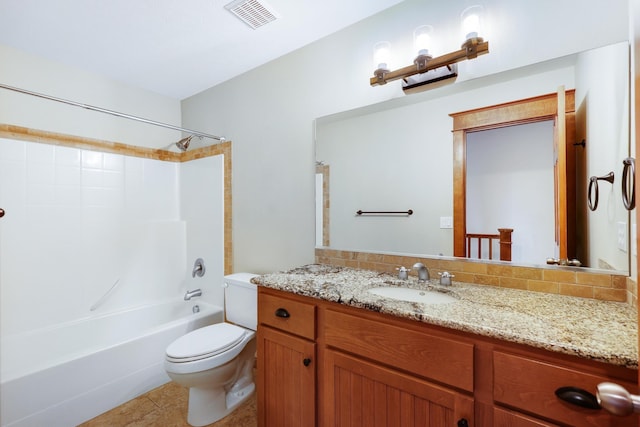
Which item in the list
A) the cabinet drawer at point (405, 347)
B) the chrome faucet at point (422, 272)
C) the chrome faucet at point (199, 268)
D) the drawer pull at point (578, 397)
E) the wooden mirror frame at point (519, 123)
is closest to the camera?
the drawer pull at point (578, 397)

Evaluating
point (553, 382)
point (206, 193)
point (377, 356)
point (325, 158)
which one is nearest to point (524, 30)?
point (325, 158)

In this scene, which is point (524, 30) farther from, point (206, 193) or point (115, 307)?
point (115, 307)

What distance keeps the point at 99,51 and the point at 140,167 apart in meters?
0.92

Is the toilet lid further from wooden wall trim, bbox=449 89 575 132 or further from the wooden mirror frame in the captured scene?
wooden wall trim, bbox=449 89 575 132

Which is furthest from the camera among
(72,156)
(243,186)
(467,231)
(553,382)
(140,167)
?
(140,167)

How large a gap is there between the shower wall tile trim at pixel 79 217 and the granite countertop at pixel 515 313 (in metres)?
1.43

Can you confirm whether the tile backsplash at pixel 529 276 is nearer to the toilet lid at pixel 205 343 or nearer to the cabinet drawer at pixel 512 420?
the cabinet drawer at pixel 512 420

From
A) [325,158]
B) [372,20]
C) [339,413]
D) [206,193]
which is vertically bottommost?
[339,413]

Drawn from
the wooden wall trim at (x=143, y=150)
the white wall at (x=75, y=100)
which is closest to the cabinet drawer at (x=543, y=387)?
the wooden wall trim at (x=143, y=150)

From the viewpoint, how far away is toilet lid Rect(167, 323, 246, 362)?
5.25 feet

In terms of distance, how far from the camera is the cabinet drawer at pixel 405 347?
895mm

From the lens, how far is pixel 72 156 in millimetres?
2191

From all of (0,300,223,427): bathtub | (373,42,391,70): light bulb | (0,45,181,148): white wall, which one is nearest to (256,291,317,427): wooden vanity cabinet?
(0,300,223,427): bathtub

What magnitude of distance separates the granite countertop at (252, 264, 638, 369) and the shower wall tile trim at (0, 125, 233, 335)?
143 cm
